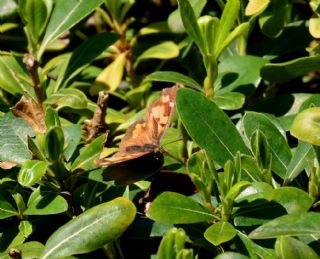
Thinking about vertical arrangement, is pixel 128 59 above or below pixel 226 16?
below

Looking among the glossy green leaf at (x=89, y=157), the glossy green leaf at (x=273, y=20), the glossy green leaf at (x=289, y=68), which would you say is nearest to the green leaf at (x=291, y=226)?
the glossy green leaf at (x=89, y=157)

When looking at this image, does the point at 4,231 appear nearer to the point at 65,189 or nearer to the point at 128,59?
the point at 65,189

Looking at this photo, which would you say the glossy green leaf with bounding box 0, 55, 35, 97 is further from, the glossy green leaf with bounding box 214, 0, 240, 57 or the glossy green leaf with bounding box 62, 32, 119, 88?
the glossy green leaf with bounding box 214, 0, 240, 57

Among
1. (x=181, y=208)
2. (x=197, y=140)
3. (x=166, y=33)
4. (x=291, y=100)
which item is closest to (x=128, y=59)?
(x=166, y=33)

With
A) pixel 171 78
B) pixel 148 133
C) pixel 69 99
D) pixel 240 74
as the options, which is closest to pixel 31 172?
pixel 148 133

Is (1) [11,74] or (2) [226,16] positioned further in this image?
(1) [11,74]

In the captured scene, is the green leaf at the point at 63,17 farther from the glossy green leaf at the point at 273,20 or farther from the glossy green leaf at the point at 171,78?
the glossy green leaf at the point at 273,20

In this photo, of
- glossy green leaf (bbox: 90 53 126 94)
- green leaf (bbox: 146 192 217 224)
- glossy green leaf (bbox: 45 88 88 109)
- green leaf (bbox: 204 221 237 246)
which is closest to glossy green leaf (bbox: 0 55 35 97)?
glossy green leaf (bbox: 45 88 88 109)

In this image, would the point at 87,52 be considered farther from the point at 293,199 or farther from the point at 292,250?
the point at 292,250
